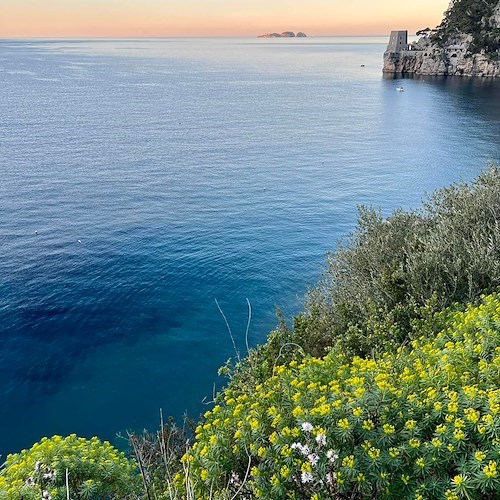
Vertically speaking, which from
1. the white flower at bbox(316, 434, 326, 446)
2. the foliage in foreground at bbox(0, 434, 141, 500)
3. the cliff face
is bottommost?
the foliage in foreground at bbox(0, 434, 141, 500)

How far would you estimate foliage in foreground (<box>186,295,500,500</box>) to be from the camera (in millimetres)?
7547

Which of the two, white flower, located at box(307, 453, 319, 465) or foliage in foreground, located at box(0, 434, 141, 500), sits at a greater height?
white flower, located at box(307, 453, 319, 465)

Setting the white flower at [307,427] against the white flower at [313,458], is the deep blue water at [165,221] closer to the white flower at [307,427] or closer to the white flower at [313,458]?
the white flower at [307,427]

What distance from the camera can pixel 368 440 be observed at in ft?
25.7

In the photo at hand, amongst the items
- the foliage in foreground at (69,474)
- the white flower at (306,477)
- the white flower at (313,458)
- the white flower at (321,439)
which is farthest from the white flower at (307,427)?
the foliage in foreground at (69,474)

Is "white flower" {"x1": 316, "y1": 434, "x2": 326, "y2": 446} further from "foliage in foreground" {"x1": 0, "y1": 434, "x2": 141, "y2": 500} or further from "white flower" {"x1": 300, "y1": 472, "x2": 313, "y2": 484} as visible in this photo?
"foliage in foreground" {"x1": 0, "y1": 434, "x2": 141, "y2": 500}

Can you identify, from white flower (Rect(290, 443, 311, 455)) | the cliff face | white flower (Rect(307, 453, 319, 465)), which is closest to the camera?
white flower (Rect(307, 453, 319, 465))

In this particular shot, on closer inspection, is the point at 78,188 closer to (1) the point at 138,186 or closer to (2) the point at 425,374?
(1) the point at 138,186

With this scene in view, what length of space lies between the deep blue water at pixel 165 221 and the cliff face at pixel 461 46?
4119 cm

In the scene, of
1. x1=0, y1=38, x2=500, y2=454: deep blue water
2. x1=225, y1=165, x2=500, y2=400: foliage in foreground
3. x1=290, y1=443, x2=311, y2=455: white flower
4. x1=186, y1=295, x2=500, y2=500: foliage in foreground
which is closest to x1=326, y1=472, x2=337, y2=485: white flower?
x1=186, y1=295, x2=500, y2=500: foliage in foreground

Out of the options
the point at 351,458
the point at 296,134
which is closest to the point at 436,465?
the point at 351,458

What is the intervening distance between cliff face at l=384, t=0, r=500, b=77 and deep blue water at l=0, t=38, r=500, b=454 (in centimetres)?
4119

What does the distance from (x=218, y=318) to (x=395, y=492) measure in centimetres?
2962

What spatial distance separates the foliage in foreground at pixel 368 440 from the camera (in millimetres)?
7547
